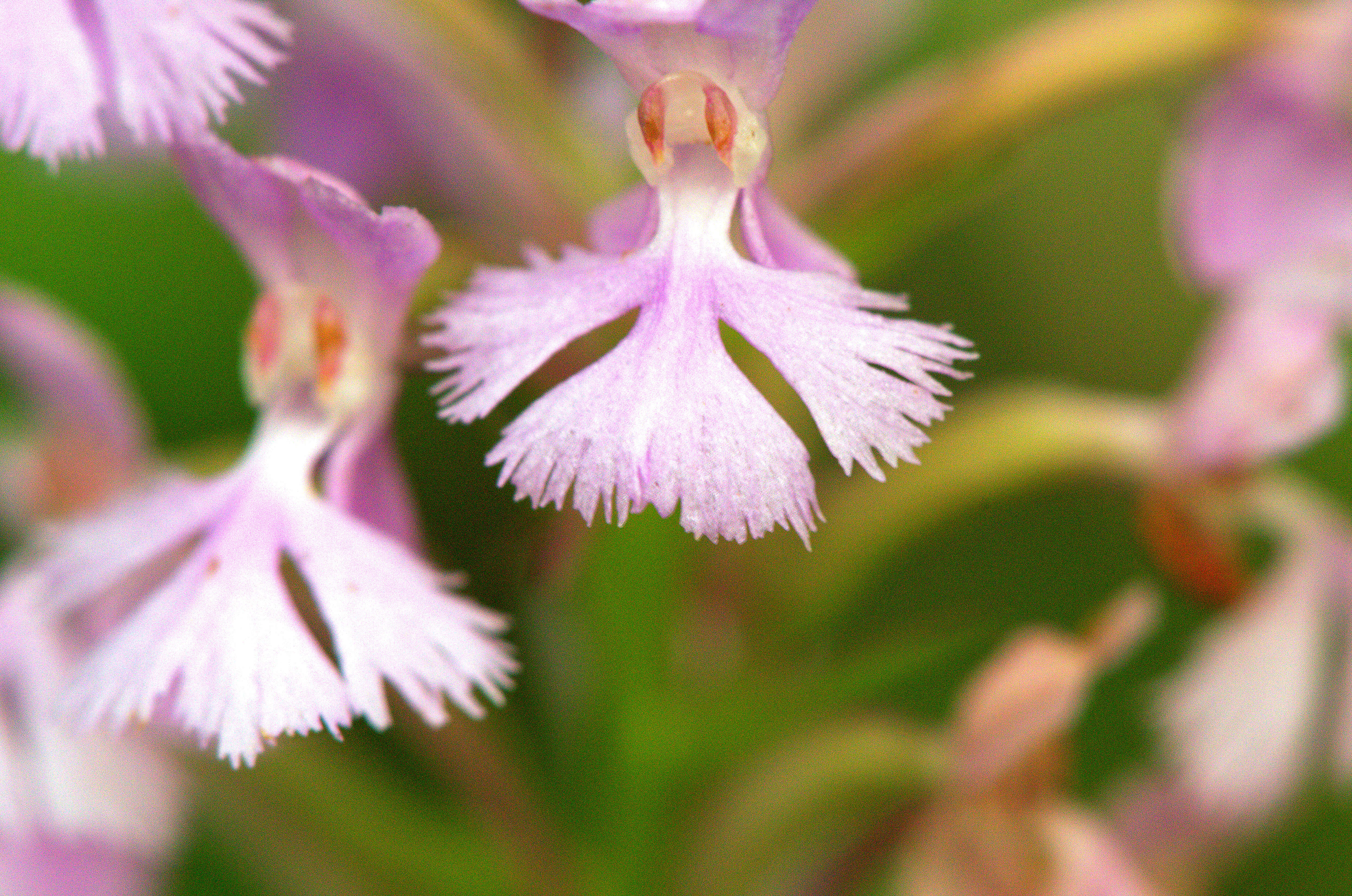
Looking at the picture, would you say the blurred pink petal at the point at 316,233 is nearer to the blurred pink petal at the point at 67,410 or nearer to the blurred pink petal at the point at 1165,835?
the blurred pink petal at the point at 67,410

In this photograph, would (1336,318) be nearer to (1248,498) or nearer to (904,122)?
(1248,498)

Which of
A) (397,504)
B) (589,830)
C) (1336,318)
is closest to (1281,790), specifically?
(1336,318)

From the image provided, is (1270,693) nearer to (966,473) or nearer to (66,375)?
(966,473)

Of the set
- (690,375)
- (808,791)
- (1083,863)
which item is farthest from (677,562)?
(690,375)

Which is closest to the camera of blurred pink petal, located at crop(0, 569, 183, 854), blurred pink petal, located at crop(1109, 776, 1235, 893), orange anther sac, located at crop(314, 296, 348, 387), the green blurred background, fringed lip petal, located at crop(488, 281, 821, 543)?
fringed lip petal, located at crop(488, 281, 821, 543)

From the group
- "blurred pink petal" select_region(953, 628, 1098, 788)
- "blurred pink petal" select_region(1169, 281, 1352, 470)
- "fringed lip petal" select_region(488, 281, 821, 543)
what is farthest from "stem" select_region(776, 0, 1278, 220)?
"fringed lip petal" select_region(488, 281, 821, 543)

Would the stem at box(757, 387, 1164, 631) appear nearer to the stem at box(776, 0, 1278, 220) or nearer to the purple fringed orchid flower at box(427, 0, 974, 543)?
the stem at box(776, 0, 1278, 220)
